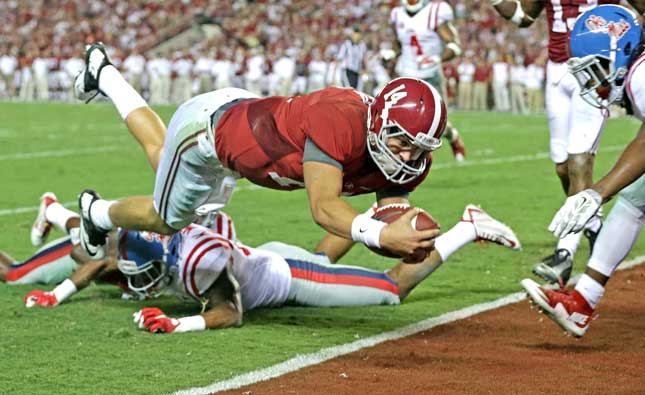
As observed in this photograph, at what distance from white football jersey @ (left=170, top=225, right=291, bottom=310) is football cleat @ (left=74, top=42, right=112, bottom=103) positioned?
1237mm

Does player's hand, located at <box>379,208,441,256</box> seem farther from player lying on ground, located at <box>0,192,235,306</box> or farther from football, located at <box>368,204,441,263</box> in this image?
player lying on ground, located at <box>0,192,235,306</box>

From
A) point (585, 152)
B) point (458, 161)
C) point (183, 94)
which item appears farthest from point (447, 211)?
point (183, 94)

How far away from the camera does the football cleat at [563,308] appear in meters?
4.96

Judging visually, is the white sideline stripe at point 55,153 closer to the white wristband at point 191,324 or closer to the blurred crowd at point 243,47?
the white wristband at point 191,324

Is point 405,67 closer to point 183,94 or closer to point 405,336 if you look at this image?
point 405,336

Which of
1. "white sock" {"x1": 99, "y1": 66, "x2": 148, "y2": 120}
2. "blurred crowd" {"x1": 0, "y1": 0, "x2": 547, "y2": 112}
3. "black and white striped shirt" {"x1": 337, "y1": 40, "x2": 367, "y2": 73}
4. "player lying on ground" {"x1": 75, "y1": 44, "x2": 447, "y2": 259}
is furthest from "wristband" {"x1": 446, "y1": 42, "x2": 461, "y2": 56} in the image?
"blurred crowd" {"x1": 0, "y1": 0, "x2": 547, "y2": 112}

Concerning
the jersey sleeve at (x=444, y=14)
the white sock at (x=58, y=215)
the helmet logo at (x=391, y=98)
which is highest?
the helmet logo at (x=391, y=98)

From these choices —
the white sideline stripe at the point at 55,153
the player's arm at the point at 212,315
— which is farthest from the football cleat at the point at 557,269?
the white sideline stripe at the point at 55,153

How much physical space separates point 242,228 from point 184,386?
4.32m

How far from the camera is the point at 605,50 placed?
4785 mm

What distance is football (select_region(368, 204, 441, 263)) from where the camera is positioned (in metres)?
4.21

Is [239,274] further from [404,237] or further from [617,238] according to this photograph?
[617,238]

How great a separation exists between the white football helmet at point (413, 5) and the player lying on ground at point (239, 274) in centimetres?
796

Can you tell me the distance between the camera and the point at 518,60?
86.3 feet
